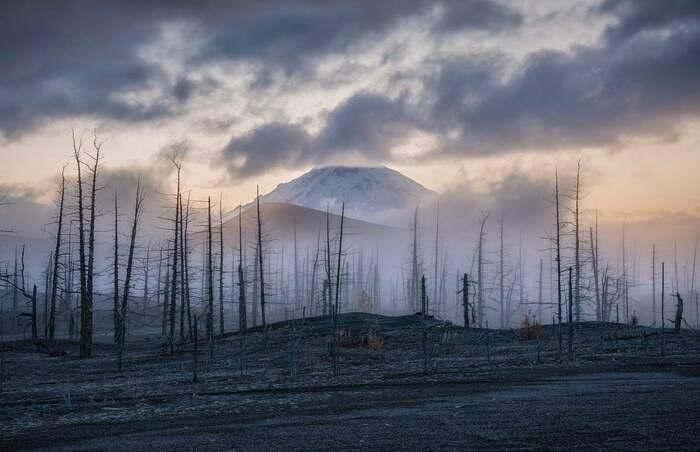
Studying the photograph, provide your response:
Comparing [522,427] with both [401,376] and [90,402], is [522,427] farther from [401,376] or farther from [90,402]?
[90,402]

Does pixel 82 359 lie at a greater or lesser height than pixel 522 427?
lesser

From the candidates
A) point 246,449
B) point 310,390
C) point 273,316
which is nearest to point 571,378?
point 310,390

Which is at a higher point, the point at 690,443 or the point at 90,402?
the point at 690,443

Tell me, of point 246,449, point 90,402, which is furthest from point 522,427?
point 90,402

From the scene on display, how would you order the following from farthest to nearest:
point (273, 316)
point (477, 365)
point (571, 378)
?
point (273, 316), point (477, 365), point (571, 378)

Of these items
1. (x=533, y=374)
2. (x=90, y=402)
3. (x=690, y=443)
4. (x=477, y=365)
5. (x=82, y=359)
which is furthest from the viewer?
(x=82, y=359)

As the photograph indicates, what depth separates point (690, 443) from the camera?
952 cm

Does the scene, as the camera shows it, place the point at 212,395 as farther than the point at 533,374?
No

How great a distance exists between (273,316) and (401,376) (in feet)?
266

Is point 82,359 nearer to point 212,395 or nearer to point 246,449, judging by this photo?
point 212,395

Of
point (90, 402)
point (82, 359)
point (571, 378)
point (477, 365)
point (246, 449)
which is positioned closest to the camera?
point (246, 449)

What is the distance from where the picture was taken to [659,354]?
2538 centimetres

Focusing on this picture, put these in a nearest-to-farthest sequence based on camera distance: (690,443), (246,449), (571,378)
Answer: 1. (690,443)
2. (246,449)
3. (571,378)

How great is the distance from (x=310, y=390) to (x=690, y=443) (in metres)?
11.3
